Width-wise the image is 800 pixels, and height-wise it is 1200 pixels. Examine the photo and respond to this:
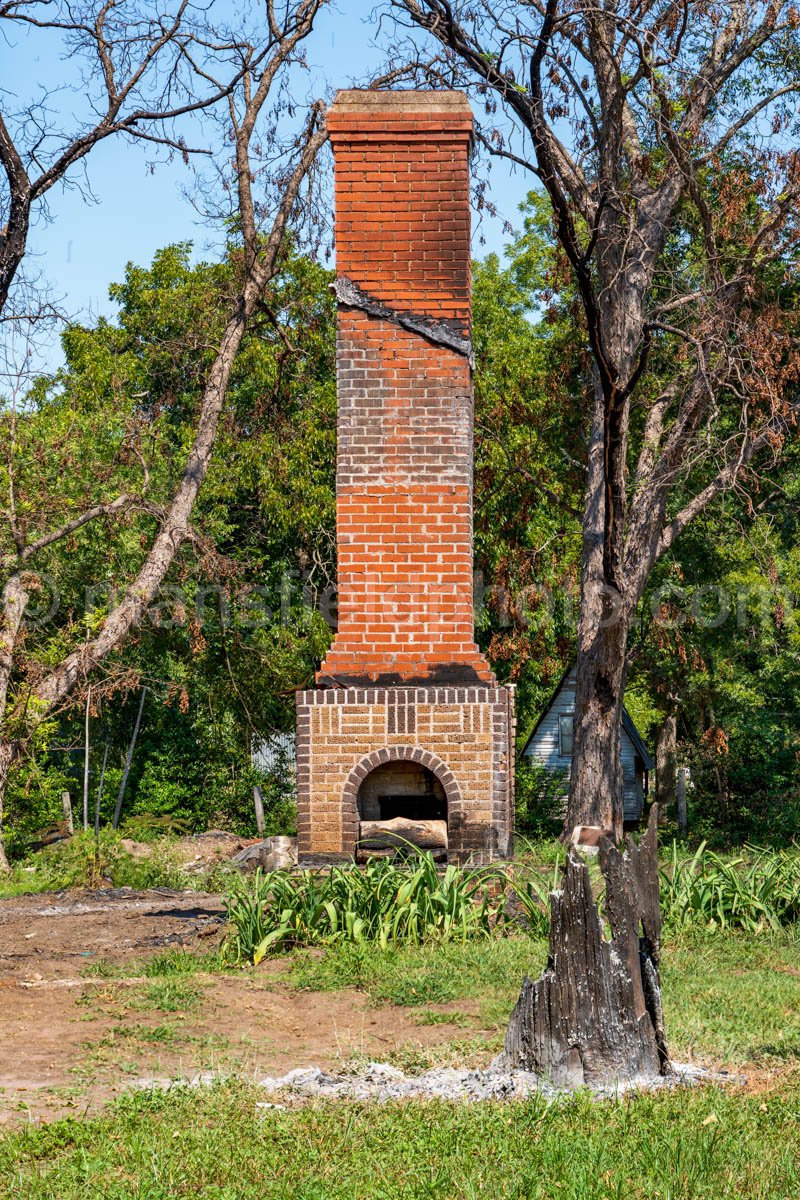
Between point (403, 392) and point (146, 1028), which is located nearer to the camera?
point (146, 1028)

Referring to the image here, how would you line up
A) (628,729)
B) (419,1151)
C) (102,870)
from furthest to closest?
(628,729)
(102,870)
(419,1151)

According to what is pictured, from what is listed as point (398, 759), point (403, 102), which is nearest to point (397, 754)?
point (398, 759)

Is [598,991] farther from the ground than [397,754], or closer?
closer

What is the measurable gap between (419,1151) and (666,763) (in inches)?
844

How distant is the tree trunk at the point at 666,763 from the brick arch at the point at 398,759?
15035 mm

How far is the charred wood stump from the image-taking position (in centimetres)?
569

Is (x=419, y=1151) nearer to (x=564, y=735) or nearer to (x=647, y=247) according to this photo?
(x=647, y=247)

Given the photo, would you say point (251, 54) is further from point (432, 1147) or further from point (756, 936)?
point (432, 1147)

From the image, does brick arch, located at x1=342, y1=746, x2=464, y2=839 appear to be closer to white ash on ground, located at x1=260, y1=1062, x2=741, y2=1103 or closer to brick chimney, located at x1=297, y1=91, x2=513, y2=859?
brick chimney, located at x1=297, y1=91, x2=513, y2=859

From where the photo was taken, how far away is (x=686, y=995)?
24.2 feet

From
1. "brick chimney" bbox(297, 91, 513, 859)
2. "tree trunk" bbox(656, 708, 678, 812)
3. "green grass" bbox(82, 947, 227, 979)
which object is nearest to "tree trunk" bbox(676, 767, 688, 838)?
"tree trunk" bbox(656, 708, 678, 812)

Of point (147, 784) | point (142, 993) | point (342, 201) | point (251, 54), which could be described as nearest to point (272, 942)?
point (142, 993)

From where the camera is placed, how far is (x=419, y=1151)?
4.70m

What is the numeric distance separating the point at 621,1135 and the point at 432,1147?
67 cm
